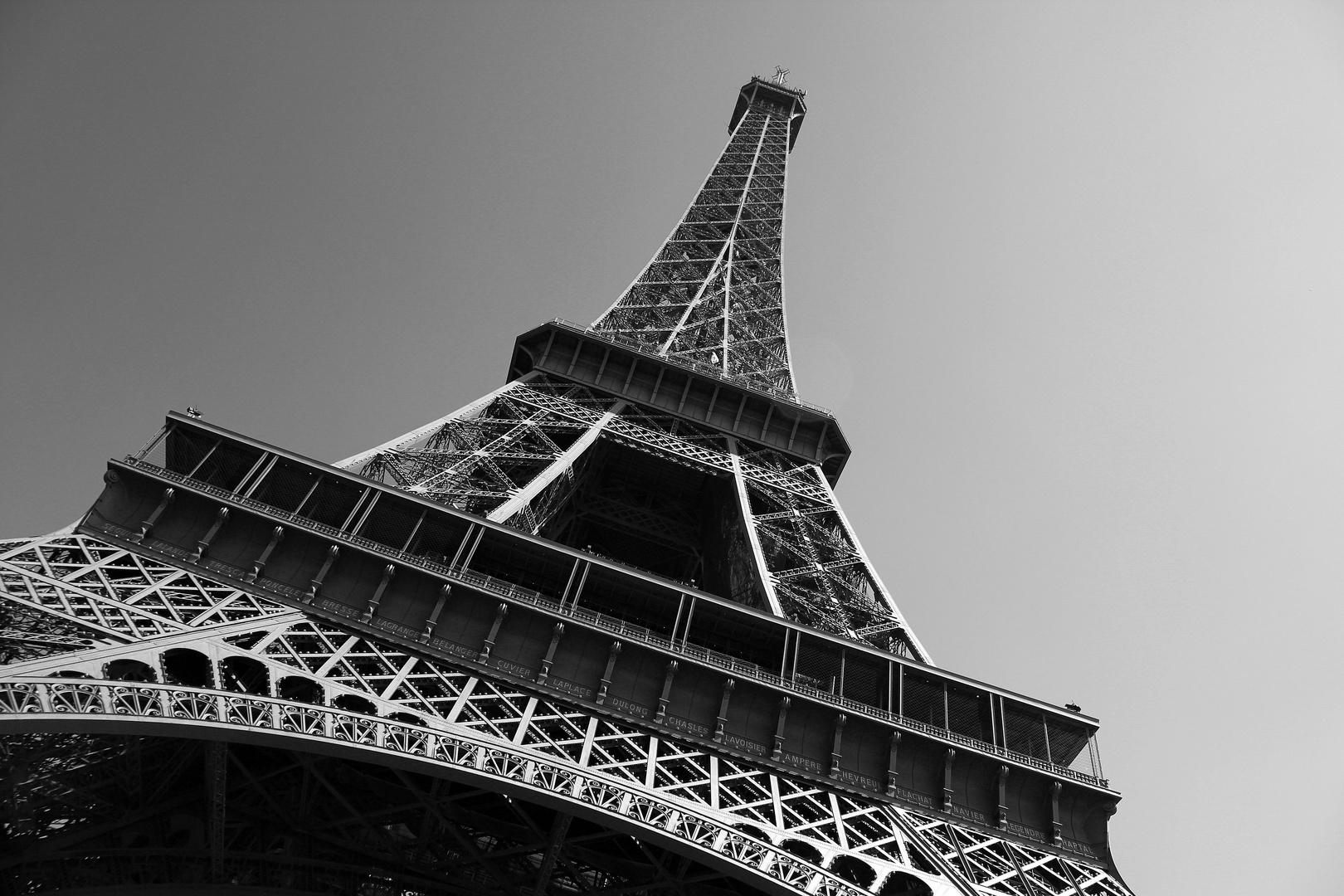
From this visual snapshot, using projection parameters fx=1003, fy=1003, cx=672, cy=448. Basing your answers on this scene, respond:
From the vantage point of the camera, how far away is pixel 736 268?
49.3m

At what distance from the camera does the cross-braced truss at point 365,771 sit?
13688 mm

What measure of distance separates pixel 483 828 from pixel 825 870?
22.5ft

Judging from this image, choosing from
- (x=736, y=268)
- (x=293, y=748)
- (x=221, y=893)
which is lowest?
(x=221, y=893)

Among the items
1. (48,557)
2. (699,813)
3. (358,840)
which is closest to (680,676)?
(699,813)

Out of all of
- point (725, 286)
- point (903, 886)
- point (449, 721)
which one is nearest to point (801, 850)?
point (903, 886)

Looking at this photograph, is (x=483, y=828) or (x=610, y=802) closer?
(x=610, y=802)

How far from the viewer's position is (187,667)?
17.0 m

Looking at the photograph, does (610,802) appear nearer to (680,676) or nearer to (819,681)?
(680,676)

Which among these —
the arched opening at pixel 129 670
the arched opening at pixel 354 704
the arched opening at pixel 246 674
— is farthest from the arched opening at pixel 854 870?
the arched opening at pixel 129 670

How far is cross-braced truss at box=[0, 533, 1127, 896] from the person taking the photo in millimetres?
13688

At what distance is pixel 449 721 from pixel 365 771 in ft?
12.4

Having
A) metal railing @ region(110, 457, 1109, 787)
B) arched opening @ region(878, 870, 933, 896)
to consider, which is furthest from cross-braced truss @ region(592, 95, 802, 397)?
arched opening @ region(878, 870, 933, 896)

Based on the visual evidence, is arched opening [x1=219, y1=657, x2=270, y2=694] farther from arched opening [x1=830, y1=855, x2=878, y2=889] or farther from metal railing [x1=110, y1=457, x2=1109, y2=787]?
arched opening [x1=830, y1=855, x2=878, y2=889]

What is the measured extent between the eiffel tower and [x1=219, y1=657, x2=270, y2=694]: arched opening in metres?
0.07
